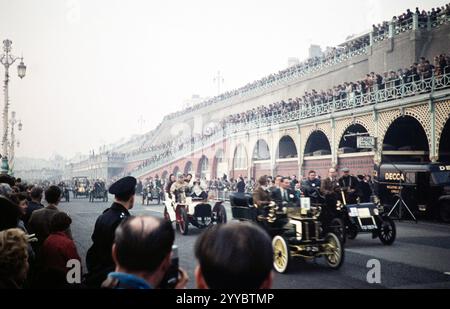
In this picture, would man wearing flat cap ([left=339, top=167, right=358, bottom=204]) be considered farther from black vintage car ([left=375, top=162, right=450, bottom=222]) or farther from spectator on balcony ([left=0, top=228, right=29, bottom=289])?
spectator on balcony ([left=0, top=228, right=29, bottom=289])

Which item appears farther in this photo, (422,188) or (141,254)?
(422,188)

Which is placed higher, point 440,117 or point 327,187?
point 440,117

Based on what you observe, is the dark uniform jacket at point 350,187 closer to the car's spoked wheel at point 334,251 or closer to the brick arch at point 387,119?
the car's spoked wheel at point 334,251

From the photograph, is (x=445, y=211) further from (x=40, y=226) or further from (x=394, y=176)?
(x=40, y=226)

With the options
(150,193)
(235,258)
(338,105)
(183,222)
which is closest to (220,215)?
(183,222)

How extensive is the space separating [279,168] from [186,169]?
1698 cm

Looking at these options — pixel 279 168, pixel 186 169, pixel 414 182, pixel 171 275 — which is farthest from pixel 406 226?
pixel 186 169

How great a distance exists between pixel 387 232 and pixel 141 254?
32.6 ft

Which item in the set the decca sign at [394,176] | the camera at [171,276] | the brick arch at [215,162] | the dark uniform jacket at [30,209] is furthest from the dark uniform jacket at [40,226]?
the brick arch at [215,162]

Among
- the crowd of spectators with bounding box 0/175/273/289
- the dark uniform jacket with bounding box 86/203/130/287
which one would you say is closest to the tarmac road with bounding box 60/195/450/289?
the dark uniform jacket with bounding box 86/203/130/287

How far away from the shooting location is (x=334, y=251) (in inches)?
303

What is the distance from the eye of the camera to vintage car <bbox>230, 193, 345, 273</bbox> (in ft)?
25.1

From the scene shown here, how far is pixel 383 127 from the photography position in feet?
72.5
